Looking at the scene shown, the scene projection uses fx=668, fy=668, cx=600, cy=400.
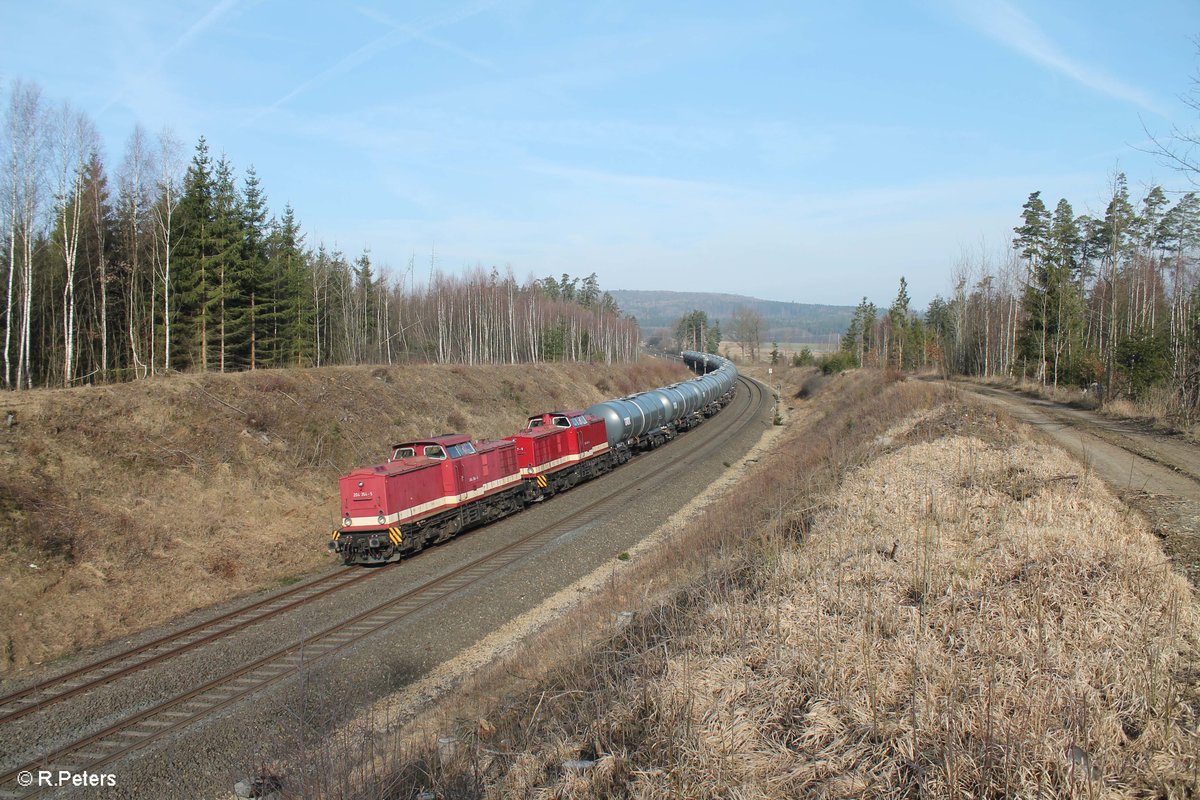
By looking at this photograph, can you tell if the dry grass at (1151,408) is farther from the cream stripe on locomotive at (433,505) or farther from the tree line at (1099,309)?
the cream stripe on locomotive at (433,505)

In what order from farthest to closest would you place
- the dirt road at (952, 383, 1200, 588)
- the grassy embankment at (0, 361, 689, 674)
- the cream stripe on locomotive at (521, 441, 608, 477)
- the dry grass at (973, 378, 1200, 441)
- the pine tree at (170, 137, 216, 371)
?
the pine tree at (170, 137, 216, 371) → the cream stripe on locomotive at (521, 441, 608, 477) → the dry grass at (973, 378, 1200, 441) → the grassy embankment at (0, 361, 689, 674) → the dirt road at (952, 383, 1200, 588)

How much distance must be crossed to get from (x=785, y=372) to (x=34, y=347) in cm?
8827

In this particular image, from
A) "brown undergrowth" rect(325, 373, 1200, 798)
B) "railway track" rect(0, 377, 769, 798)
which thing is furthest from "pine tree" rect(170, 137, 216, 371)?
"brown undergrowth" rect(325, 373, 1200, 798)

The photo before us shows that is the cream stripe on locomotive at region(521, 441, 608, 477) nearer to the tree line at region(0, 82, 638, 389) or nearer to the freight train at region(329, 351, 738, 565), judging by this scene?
the freight train at region(329, 351, 738, 565)

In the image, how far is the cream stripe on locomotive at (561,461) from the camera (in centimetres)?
2406

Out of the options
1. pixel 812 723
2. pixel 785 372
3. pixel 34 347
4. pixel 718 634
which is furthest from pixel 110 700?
pixel 785 372

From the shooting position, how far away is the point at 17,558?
14258mm

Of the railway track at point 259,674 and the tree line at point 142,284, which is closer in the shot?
the railway track at point 259,674

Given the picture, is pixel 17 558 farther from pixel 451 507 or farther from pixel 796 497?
pixel 796 497

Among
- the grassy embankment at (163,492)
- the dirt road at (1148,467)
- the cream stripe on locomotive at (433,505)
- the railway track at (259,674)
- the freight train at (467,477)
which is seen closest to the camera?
the railway track at (259,674)

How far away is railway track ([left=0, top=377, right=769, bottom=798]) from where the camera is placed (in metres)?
8.79

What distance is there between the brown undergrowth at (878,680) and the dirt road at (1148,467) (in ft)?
1.92

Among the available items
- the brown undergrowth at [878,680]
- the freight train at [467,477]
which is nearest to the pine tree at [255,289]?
the freight train at [467,477]

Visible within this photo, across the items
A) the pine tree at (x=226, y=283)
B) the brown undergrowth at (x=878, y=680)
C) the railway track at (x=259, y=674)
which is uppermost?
the pine tree at (x=226, y=283)
